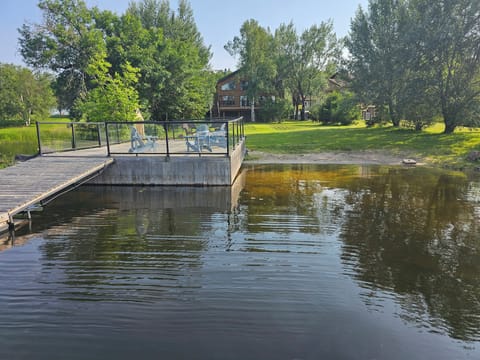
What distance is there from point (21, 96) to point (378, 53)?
54173 mm

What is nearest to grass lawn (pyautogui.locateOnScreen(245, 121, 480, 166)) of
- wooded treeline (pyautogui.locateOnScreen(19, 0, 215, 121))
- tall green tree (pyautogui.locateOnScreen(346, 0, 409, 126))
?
tall green tree (pyautogui.locateOnScreen(346, 0, 409, 126))

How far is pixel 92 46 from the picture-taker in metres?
25.9

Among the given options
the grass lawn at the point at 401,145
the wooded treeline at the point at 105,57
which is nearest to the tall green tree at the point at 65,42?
the wooded treeline at the point at 105,57

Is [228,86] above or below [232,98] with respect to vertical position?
above

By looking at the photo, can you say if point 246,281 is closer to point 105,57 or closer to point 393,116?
point 105,57

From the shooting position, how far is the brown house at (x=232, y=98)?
54.2m

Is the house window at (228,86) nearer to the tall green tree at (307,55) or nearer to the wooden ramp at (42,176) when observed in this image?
the tall green tree at (307,55)

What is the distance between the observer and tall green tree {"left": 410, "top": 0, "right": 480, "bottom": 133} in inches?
776

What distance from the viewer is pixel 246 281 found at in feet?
16.1

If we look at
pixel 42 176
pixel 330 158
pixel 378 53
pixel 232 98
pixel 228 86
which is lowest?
pixel 330 158

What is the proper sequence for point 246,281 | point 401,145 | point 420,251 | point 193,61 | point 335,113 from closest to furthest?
1. point 246,281
2. point 420,251
3. point 401,145
4. point 193,61
5. point 335,113

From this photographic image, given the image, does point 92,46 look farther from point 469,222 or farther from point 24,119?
point 24,119

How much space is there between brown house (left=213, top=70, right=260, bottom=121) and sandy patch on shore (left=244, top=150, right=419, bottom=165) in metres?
36.5

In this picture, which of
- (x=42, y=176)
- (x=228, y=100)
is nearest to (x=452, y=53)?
(x=42, y=176)
